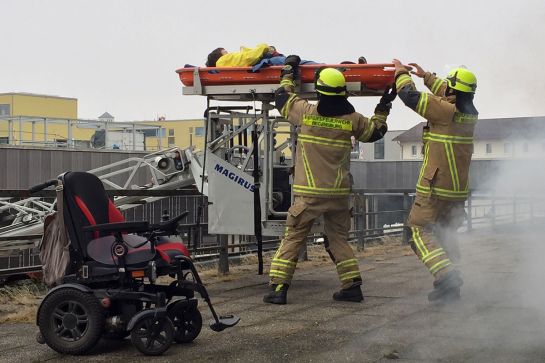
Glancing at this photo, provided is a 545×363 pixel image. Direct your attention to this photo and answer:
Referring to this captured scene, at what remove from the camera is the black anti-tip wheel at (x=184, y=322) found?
20.4 feet

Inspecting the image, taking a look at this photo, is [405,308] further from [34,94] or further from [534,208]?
[34,94]

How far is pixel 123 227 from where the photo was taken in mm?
6000

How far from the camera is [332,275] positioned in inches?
414

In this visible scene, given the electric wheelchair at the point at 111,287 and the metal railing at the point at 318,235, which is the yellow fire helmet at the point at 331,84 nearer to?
the metal railing at the point at 318,235

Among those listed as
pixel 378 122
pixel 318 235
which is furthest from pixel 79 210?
pixel 318 235

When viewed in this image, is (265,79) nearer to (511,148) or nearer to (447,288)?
(511,148)

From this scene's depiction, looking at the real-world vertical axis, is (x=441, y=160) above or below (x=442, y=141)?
below

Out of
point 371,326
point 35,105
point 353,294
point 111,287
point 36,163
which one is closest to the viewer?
point 111,287

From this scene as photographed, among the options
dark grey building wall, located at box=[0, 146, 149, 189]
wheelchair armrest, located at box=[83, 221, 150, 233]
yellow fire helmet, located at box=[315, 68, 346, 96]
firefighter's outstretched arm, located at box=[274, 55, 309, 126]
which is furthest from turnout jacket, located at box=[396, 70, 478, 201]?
dark grey building wall, located at box=[0, 146, 149, 189]

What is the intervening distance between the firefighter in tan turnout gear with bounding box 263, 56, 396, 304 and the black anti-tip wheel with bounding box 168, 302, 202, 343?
1.93 meters

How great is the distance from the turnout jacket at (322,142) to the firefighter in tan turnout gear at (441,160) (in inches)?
21.2

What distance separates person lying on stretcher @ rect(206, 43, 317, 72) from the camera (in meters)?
8.76

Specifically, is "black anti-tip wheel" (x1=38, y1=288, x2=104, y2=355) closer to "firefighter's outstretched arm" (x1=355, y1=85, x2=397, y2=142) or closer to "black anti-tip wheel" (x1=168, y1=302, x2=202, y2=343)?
"black anti-tip wheel" (x1=168, y1=302, x2=202, y2=343)

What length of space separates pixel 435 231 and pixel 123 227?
3.68m
